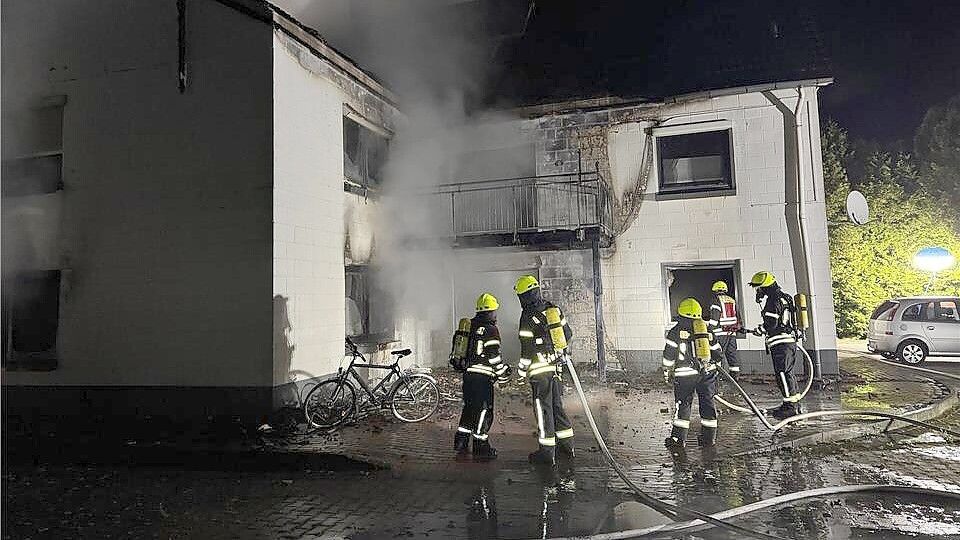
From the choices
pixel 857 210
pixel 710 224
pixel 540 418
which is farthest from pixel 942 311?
pixel 540 418

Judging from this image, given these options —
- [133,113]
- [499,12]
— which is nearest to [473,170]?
[499,12]

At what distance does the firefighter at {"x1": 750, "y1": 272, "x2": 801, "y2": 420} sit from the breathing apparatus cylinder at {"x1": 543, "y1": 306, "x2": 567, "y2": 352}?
3.82 m

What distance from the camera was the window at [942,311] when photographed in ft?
42.2

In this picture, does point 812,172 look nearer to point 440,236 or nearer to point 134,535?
point 440,236

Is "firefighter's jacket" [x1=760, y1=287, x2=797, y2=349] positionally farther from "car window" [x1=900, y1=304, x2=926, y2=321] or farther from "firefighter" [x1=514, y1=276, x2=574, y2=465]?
"car window" [x1=900, y1=304, x2=926, y2=321]

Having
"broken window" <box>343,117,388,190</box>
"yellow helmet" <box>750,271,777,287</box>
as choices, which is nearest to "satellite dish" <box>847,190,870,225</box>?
"yellow helmet" <box>750,271,777,287</box>

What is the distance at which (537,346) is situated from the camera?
623 cm

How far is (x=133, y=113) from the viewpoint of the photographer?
9039mm

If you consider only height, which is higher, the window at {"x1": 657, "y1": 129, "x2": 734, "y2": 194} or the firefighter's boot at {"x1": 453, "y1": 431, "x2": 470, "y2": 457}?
the window at {"x1": 657, "y1": 129, "x2": 734, "y2": 194}

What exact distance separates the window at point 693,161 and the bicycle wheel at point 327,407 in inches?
310

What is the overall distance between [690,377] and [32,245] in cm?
1001

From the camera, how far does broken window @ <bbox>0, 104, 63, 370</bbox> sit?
916 cm

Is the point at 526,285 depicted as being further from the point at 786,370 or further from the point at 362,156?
the point at 362,156

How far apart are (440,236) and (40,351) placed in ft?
23.3
